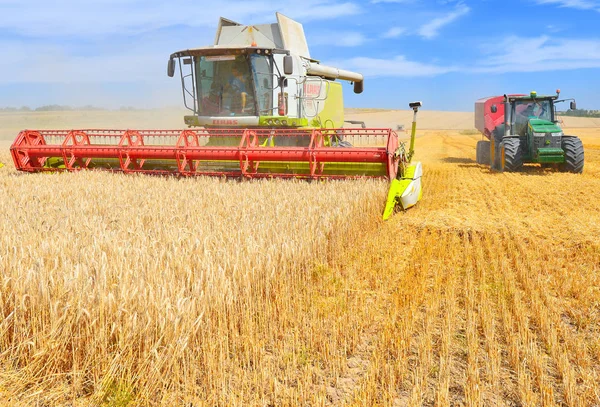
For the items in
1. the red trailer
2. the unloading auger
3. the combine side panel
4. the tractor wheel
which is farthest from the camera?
the red trailer

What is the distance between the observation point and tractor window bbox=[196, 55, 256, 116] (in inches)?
330

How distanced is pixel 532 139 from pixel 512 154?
469 millimetres

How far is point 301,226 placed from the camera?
13.1ft

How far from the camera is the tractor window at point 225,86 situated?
8375mm

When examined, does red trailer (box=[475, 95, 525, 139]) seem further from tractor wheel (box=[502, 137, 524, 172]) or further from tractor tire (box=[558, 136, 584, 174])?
tractor tire (box=[558, 136, 584, 174])

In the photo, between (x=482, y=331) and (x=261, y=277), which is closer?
(x=482, y=331)

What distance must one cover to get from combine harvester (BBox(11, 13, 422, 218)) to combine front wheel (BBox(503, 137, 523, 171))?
334 cm

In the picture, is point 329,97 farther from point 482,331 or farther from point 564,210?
point 482,331

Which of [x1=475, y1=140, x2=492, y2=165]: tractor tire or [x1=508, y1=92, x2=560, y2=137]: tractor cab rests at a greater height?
[x1=508, y1=92, x2=560, y2=137]: tractor cab

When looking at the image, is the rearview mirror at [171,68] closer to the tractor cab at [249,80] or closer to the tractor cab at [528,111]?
the tractor cab at [249,80]

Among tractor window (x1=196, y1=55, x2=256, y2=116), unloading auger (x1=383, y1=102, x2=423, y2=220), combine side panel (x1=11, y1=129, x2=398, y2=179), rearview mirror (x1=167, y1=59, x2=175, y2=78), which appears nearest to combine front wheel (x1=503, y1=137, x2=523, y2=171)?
combine side panel (x1=11, y1=129, x2=398, y2=179)

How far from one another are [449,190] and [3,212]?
6.47 m

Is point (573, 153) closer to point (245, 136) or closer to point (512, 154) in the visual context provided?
point (512, 154)

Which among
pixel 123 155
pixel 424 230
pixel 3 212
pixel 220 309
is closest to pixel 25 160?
pixel 123 155
